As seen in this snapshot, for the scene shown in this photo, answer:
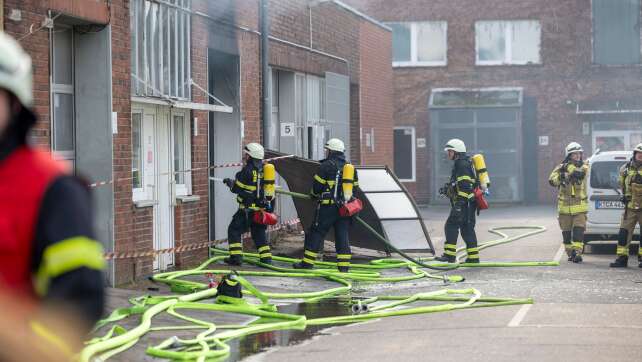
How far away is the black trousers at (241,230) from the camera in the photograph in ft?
50.0

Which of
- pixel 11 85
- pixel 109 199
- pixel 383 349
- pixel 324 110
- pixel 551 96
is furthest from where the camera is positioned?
pixel 551 96

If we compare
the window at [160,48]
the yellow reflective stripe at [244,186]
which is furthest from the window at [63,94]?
the yellow reflective stripe at [244,186]

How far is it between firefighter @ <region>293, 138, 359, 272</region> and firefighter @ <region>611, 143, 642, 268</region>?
3.67 meters

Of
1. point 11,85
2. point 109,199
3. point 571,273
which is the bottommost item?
point 571,273

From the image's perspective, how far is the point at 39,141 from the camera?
11.5m

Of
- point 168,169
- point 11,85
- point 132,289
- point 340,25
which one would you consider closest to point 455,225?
point 168,169

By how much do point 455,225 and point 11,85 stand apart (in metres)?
14.1

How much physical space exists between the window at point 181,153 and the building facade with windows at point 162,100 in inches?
0.8

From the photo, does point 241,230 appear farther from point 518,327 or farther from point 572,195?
point 518,327

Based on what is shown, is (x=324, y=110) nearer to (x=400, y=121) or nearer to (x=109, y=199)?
(x=109, y=199)

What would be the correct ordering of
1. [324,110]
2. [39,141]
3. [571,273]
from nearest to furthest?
[39,141], [571,273], [324,110]

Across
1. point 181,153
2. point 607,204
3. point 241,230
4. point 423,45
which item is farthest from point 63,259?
point 423,45

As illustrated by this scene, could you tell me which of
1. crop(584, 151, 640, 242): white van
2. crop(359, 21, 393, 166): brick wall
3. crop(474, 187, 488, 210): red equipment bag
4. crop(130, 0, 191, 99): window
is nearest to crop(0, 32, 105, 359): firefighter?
crop(130, 0, 191, 99): window

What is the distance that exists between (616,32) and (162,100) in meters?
24.1
